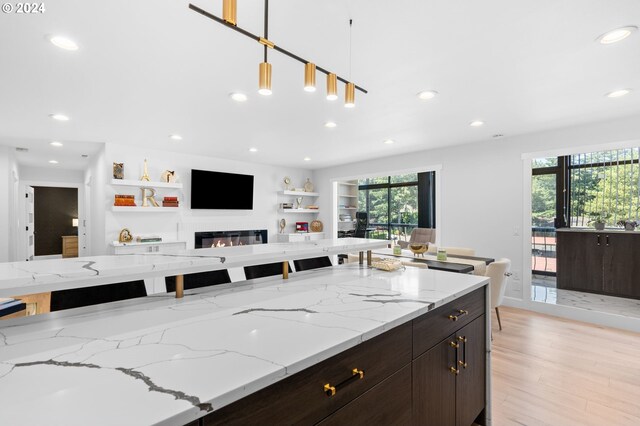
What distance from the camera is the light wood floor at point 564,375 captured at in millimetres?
2045

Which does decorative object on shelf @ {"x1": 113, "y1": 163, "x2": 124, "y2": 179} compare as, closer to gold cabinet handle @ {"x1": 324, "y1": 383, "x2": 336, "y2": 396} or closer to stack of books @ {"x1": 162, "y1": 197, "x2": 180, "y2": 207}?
stack of books @ {"x1": 162, "y1": 197, "x2": 180, "y2": 207}

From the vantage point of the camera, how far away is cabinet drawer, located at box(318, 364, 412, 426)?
960 millimetres

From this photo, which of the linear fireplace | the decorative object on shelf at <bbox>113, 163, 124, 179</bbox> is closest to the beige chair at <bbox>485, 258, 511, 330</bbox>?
the linear fireplace

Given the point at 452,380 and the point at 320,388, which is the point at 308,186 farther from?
the point at 320,388

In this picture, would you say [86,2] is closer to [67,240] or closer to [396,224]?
[396,224]

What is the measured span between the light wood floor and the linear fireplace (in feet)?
14.8

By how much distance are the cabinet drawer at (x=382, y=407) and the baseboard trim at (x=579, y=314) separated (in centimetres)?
388

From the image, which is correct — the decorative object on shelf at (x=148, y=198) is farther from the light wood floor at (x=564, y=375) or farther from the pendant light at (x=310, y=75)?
the light wood floor at (x=564, y=375)

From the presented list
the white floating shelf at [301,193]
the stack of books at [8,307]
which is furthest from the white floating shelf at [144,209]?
the stack of books at [8,307]

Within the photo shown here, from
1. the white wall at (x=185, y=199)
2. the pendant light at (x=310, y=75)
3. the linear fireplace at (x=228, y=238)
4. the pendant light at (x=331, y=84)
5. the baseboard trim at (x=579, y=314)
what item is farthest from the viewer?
the linear fireplace at (x=228, y=238)

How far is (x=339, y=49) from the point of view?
2.07 metres

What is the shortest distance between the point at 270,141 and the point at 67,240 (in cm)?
819

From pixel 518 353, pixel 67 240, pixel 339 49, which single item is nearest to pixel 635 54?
pixel 339 49

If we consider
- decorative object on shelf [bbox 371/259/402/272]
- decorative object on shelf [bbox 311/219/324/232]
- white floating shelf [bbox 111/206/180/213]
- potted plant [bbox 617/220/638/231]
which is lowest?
decorative object on shelf [bbox 371/259/402/272]
